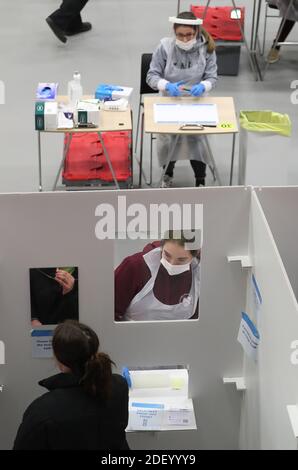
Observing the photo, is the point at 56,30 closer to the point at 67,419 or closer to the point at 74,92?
the point at 74,92

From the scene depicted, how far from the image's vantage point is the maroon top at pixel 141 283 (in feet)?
11.2

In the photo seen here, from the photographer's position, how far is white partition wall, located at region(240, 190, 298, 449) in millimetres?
2791

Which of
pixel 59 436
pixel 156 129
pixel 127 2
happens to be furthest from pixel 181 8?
pixel 59 436

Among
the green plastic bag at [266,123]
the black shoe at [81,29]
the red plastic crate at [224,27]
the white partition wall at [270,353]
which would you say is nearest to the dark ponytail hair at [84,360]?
the white partition wall at [270,353]

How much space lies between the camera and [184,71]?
549 cm

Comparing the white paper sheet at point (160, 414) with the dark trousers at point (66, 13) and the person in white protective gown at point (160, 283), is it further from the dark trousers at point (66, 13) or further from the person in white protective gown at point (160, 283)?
the dark trousers at point (66, 13)

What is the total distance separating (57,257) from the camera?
333cm

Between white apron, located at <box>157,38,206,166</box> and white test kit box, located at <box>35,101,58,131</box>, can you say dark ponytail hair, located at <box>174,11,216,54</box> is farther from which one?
white test kit box, located at <box>35,101,58,131</box>

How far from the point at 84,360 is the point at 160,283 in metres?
0.83

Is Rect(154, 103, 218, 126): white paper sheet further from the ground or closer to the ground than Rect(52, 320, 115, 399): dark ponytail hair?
further from the ground

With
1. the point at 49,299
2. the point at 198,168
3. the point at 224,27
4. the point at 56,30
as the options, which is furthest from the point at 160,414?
the point at 56,30

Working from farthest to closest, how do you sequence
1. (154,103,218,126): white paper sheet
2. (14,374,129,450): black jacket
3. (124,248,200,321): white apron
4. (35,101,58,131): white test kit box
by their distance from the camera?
(154,103,218,126): white paper sheet → (35,101,58,131): white test kit box → (124,248,200,321): white apron → (14,374,129,450): black jacket

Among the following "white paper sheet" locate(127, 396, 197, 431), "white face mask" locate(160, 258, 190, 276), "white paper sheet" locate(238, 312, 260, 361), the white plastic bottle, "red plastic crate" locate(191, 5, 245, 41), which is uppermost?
"red plastic crate" locate(191, 5, 245, 41)

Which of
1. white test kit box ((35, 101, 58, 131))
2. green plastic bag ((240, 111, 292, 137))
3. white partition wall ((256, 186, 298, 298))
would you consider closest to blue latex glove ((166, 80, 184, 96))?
green plastic bag ((240, 111, 292, 137))
